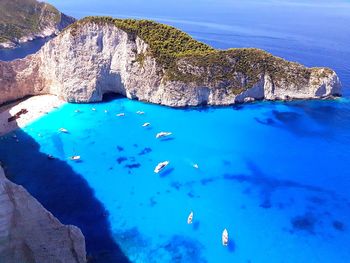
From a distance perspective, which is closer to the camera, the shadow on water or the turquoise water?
the shadow on water

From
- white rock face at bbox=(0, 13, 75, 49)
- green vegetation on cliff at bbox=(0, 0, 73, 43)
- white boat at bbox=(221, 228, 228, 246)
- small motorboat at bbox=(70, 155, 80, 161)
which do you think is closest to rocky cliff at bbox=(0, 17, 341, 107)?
small motorboat at bbox=(70, 155, 80, 161)

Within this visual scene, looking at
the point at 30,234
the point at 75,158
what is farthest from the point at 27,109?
the point at 30,234

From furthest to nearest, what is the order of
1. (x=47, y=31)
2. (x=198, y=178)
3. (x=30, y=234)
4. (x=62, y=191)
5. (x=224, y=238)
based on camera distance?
1. (x=47, y=31)
2. (x=198, y=178)
3. (x=62, y=191)
4. (x=224, y=238)
5. (x=30, y=234)

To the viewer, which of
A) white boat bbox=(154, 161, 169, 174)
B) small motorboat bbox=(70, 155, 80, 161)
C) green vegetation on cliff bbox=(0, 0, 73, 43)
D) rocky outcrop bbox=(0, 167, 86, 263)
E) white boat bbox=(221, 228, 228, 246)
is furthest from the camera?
green vegetation on cliff bbox=(0, 0, 73, 43)

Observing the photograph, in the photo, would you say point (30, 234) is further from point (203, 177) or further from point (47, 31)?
point (47, 31)

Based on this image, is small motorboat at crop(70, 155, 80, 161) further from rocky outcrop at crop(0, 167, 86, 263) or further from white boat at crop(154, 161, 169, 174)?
rocky outcrop at crop(0, 167, 86, 263)
